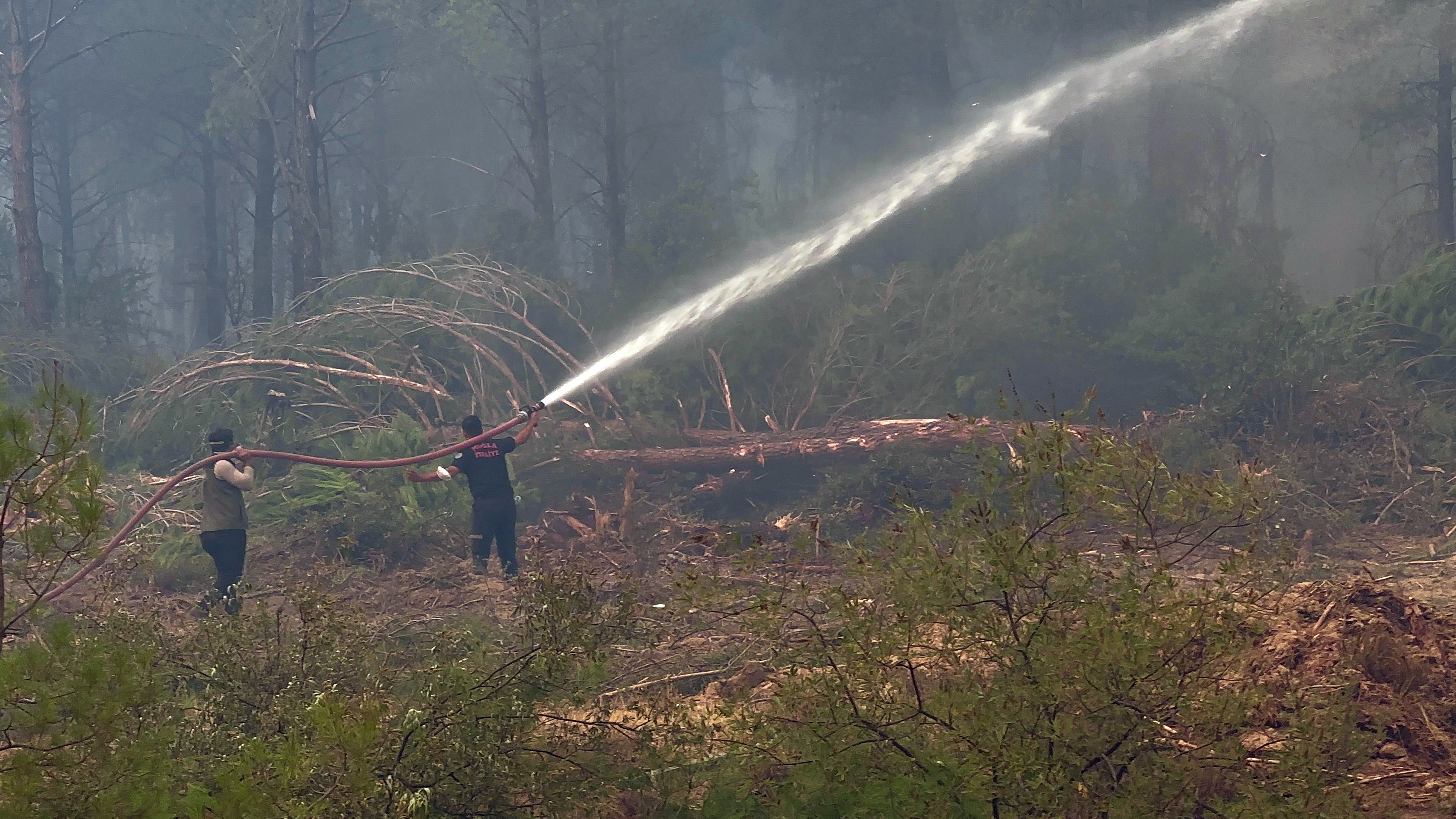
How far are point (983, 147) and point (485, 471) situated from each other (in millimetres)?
11592

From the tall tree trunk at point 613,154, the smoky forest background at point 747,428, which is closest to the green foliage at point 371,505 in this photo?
the smoky forest background at point 747,428

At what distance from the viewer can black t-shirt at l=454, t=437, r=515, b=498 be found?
31.4 ft

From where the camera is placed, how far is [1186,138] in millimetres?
19406

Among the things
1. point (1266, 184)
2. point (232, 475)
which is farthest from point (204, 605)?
point (1266, 184)

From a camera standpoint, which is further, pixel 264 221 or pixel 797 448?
pixel 264 221

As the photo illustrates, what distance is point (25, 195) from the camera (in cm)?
1980

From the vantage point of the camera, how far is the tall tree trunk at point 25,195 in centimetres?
1942

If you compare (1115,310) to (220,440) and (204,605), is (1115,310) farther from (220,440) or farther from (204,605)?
(204,605)

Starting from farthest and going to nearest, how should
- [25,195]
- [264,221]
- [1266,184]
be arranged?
[264,221] → [1266,184] → [25,195]

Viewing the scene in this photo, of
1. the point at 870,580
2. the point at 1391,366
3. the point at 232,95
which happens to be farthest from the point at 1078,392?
the point at 232,95

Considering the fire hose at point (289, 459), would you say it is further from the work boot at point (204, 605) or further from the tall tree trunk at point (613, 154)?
the tall tree trunk at point (613, 154)

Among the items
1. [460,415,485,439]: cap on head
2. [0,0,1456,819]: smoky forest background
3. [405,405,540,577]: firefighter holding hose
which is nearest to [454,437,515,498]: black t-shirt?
[405,405,540,577]: firefighter holding hose

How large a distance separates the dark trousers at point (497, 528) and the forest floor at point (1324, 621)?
0.84 ft

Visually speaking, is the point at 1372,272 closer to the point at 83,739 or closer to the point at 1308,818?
the point at 1308,818
